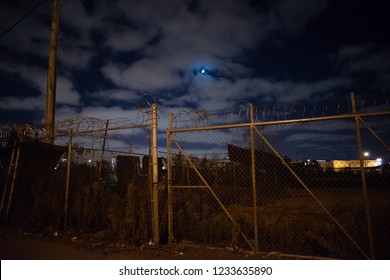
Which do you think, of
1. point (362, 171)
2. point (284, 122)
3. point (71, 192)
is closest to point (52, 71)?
point (71, 192)

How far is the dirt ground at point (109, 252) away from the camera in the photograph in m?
5.48

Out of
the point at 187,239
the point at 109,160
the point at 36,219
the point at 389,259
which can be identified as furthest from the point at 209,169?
the point at 389,259

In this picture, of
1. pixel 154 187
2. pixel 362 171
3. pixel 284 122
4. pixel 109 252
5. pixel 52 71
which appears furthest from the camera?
pixel 52 71

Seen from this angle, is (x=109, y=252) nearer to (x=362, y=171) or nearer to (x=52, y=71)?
(x=362, y=171)

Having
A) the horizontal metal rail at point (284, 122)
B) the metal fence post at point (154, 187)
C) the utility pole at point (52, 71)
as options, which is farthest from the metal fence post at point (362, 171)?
the utility pole at point (52, 71)

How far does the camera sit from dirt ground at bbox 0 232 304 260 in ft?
18.0

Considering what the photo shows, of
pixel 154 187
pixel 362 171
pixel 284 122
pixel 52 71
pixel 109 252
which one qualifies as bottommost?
pixel 109 252

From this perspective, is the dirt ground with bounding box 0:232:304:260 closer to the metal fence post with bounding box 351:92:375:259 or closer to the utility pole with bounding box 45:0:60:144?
the metal fence post with bounding box 351:92:375:259

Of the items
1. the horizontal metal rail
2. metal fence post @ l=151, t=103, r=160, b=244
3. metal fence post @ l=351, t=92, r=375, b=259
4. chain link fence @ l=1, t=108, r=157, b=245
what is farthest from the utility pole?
metal fence post @ l=351, t=92, r=375, b=259

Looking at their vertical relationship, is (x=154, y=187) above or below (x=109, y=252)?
above

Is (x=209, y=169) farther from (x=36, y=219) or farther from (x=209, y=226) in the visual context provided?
(x=36, y=219)

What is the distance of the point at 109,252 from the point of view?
19.3ft

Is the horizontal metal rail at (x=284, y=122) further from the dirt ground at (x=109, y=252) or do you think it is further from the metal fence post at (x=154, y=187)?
the dirt ground at (x=109, y=252)

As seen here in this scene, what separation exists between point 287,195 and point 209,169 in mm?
6948
